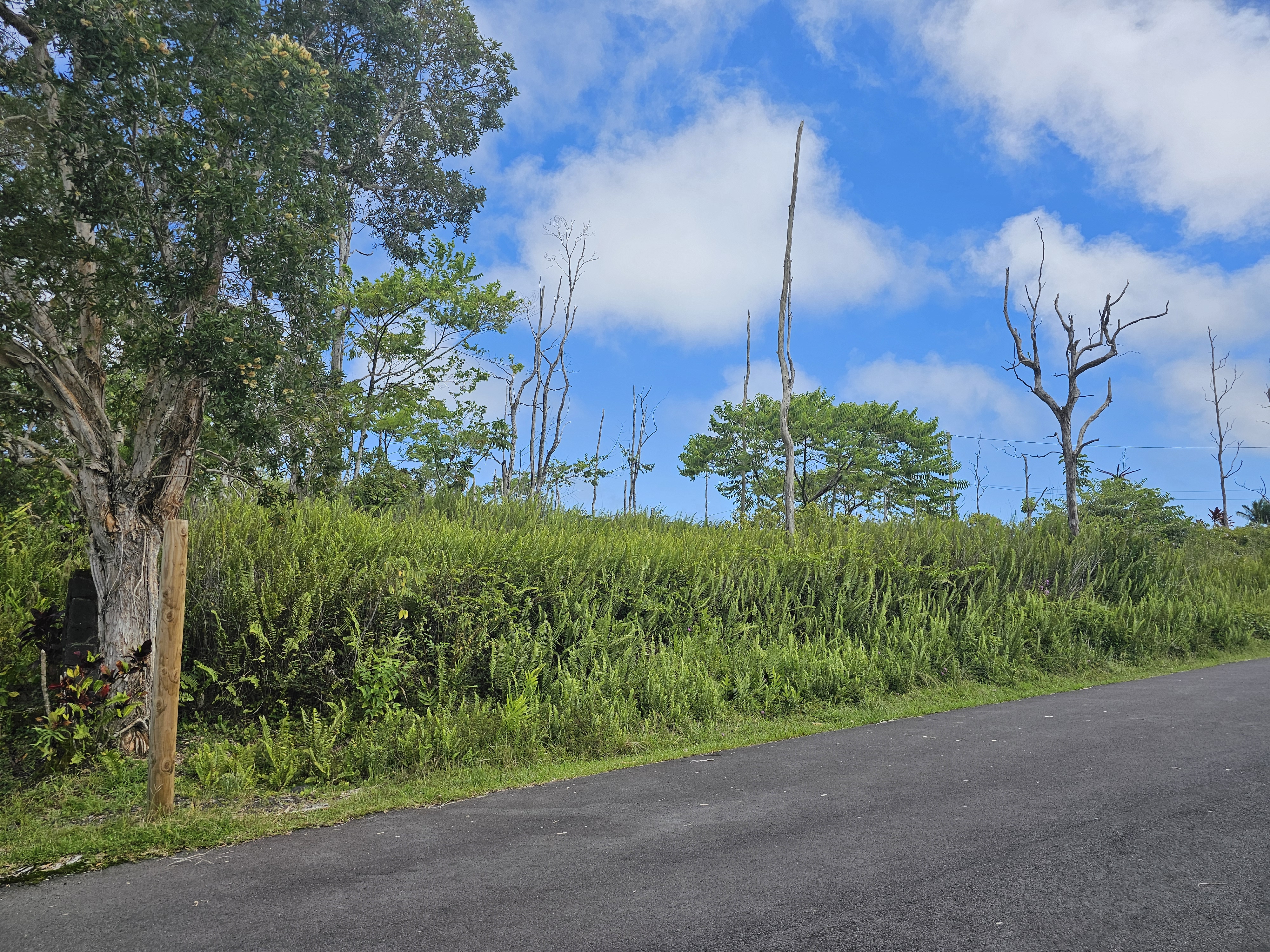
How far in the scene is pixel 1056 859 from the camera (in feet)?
13.5

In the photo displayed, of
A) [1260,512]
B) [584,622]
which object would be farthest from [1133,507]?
[584,622]

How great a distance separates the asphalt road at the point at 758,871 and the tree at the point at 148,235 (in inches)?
146

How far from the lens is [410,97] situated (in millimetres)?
22531

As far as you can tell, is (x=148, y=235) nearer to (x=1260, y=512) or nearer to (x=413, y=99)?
(x=413, y=99)

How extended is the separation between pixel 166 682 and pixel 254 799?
1.16 metres

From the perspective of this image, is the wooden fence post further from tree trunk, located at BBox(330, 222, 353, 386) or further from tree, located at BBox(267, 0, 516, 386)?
tree, located at BBox(267, 0, 516, 386)

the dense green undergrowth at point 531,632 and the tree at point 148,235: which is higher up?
the tree at point 148,235

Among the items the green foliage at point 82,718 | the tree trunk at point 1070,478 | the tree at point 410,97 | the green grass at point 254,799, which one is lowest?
the green grass at point 254,799

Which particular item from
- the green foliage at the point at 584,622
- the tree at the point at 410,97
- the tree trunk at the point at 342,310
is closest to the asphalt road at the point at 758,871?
the green foliage at the point at 584,622

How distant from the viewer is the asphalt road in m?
3.45

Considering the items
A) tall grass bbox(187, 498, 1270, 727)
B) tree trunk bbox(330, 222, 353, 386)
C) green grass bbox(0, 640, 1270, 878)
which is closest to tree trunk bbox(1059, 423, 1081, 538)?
tall grass bbox(187, 498, 1270, 727)

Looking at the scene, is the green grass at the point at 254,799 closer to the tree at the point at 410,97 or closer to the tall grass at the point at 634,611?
the tall grass at the point at 634,611

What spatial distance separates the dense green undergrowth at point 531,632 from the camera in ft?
22.7

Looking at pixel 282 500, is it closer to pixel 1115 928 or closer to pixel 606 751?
pixel 606 751
